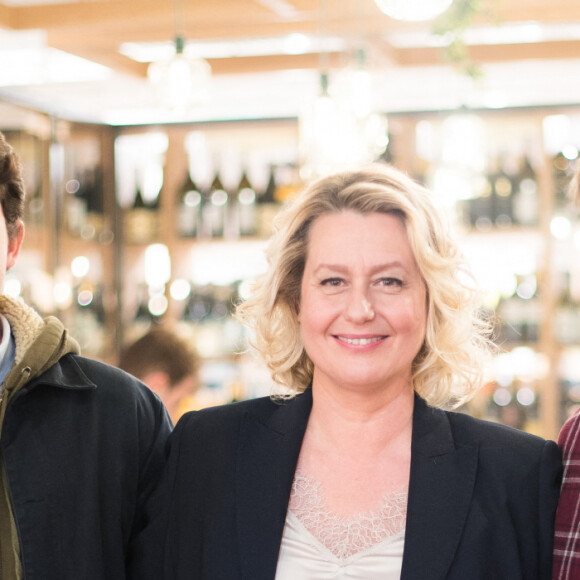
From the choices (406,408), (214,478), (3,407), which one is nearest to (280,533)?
(214,478)

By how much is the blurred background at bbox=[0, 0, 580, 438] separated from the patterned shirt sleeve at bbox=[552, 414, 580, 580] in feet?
7.49

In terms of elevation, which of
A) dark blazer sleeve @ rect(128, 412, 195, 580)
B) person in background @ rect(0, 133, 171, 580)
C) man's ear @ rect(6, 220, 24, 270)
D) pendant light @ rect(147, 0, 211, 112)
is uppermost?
pendant light @ rect(147, 0, 211, 112)

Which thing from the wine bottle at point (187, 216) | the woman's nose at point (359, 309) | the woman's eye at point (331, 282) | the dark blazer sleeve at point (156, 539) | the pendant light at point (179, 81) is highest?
the pendant light at point (179, 81)

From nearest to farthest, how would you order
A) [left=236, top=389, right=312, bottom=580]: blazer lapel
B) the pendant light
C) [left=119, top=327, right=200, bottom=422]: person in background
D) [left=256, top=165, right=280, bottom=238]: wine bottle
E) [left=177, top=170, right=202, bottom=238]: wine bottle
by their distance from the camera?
[left=236, top=389, right=312, bottom=580]: blazer lapel → the pendant light → [left=119, top=327, right=200, bottom=422]: person in background → [left=256, top=165, right=280, bottom=238]: wine bottle → [left=177, top=170, right=202, bottom=238]: wine bottle

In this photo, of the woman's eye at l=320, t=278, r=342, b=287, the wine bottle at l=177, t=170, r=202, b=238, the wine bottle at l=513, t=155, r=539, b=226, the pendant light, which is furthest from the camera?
the wine bottle at l=177, t=170, r=202, b=238

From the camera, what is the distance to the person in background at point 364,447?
5.57ft

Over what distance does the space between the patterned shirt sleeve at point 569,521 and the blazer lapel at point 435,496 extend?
0.16m

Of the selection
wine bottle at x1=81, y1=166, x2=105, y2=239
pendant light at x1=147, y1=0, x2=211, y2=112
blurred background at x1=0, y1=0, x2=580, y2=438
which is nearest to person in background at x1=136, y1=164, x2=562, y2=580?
pendant light at x1=147, y1=0, x2=211, y2=112

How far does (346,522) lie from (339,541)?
0.05 meters

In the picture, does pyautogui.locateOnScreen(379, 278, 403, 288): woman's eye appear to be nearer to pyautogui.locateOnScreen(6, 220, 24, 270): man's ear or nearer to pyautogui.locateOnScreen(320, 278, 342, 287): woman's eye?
pyautogui.locateOnScreen(320, 278, 342, 287): woman's eye

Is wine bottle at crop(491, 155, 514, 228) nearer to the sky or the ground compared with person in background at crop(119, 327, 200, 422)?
nearer to the sky

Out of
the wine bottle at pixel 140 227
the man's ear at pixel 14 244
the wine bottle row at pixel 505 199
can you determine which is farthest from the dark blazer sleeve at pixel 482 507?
Result: the wine bottle at pixel 140 227

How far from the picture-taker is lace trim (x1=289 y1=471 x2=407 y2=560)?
172 cm

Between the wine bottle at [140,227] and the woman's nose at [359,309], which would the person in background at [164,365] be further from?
the woman's nose at [359,309]
